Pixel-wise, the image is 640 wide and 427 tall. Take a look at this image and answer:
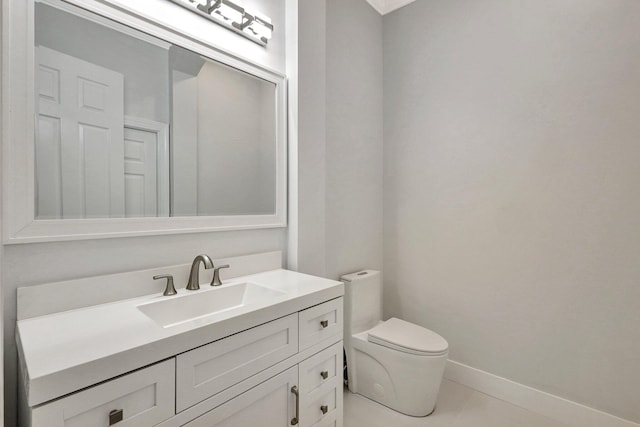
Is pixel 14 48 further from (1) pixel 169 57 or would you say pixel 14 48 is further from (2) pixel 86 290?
(2) pixel 86 290

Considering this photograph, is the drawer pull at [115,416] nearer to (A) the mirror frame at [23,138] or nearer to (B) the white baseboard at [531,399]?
(A) the mirror frame at [23,138]

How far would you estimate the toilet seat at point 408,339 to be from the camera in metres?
1.63

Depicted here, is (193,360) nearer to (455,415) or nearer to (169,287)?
(169,287)

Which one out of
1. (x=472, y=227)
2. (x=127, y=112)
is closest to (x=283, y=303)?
(x=127, y=112)

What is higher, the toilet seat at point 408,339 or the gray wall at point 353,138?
the gray wall at point 353,138

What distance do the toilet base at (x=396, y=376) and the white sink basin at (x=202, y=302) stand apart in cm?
84

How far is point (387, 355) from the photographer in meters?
1.73

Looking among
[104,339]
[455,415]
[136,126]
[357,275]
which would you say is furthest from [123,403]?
[455,415]

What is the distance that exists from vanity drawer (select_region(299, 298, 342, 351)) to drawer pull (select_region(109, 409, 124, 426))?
0.61m

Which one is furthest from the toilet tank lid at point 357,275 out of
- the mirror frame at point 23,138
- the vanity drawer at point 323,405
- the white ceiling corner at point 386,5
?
the white ceiling corner at point 386,5

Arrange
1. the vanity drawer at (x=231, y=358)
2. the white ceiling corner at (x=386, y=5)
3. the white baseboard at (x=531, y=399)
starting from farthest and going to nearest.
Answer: the white ceiling corner at (x=386, y=5) < the white baseboard at (x=531, y=399) < the vanity drawer at (x=231, y=358)

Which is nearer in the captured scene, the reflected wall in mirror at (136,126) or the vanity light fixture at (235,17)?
the reflected wall in mirror at (136,126)

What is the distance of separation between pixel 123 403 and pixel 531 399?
212 cm

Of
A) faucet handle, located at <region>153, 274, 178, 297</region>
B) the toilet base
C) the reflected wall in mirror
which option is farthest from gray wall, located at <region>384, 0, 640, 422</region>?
faucet handle, located at <region>153, 274, 178, 297</region>
